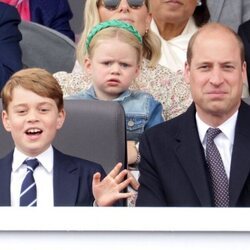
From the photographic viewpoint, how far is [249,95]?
5711 mm

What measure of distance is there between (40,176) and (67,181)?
0.35ft

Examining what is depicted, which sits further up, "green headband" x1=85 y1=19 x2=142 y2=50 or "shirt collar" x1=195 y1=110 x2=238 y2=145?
"green headband" x1=85 y1=19 x2=142 y2=50

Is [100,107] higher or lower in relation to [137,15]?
lower

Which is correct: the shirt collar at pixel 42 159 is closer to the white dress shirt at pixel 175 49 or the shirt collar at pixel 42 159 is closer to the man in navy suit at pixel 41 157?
the man in navy suit at pixel 41 157

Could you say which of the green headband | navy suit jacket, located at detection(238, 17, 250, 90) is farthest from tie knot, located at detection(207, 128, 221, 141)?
navy suit jacket, located at detection(238, 17, 250, 90)

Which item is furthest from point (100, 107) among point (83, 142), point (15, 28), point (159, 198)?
point (15, 28)

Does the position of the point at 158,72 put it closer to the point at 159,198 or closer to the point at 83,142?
the point at 83,142

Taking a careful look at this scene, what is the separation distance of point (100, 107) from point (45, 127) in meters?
0.41

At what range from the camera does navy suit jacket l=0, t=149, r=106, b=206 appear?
4441 millimetres

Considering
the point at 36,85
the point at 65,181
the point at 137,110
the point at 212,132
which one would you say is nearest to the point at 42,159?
the point at 65,181

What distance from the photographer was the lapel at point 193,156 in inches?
173

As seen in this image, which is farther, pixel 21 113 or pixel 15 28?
pixel 15 28

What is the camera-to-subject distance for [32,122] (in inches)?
176

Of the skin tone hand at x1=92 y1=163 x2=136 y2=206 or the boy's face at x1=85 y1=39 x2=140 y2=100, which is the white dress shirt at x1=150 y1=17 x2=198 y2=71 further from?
the skin tone hand at x1=92 y1=163 x2=136 y2=206
